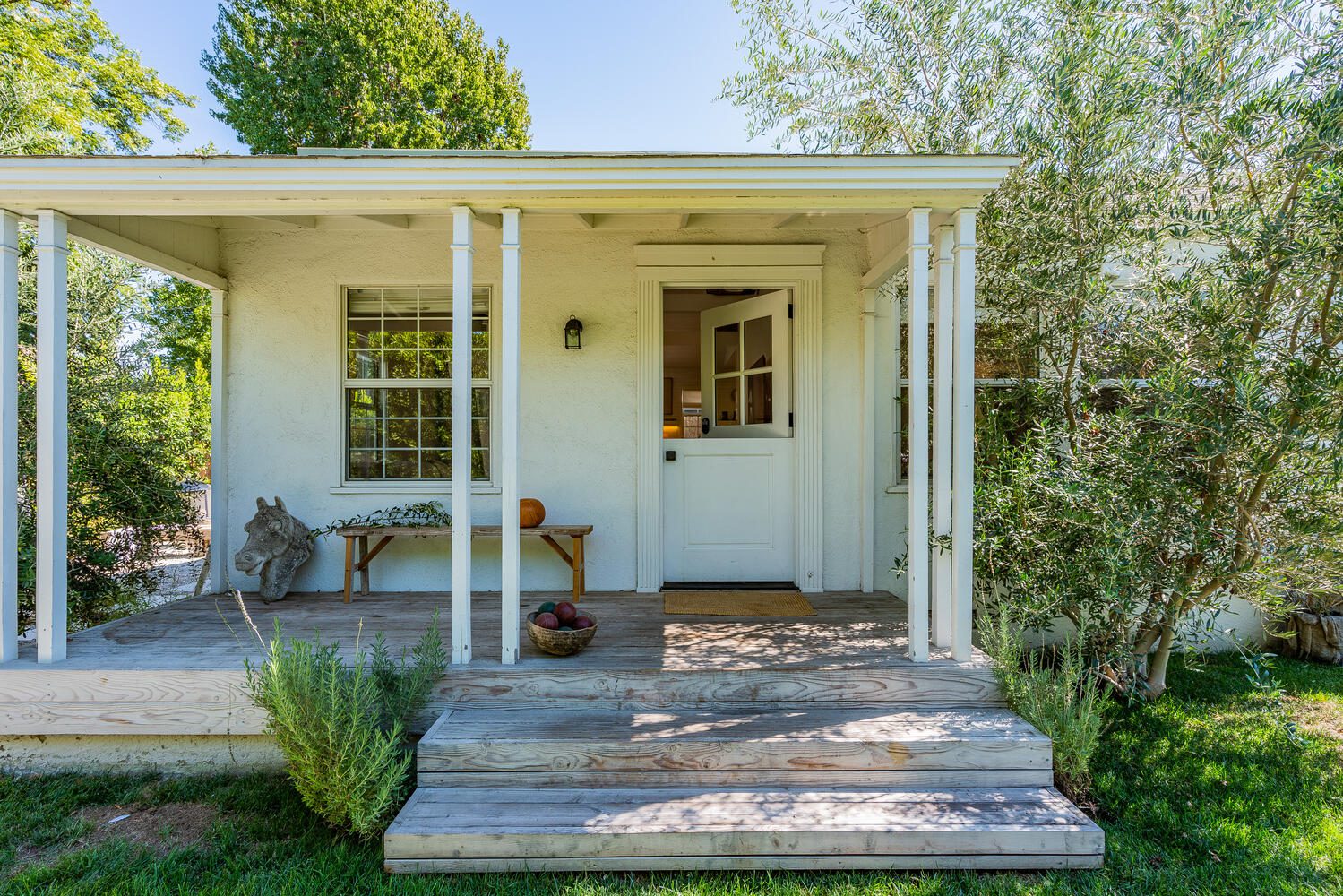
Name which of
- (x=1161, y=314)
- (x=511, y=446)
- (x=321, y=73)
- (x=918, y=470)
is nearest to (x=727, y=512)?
(x=918, y=470)

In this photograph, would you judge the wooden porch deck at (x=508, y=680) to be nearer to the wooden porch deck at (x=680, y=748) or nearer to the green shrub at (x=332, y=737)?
the wooden porch deck at (x=680, y=748)

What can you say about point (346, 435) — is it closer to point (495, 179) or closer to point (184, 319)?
point (495, 179)

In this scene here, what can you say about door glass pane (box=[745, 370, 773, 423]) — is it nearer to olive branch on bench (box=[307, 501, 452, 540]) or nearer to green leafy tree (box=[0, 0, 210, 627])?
olive branch on bench (box=[307, 501, 452, 540])

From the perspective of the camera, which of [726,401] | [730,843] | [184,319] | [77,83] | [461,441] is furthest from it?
[184,319]

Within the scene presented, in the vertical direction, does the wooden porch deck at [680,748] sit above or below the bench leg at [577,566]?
below

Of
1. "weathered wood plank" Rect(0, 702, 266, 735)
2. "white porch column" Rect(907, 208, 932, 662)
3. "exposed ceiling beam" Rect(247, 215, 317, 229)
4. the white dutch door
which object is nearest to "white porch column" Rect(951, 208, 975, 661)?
"white porch column" Rect(907, 208, 932, 662)

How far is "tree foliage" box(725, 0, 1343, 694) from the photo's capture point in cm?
270

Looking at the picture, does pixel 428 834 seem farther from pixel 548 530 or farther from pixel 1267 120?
pixel 1267 120

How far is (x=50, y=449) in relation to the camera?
2807 millimetres

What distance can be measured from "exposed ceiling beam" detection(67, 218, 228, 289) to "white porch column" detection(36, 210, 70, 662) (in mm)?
291

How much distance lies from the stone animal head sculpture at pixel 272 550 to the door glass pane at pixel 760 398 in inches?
120

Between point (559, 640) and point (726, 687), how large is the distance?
0.75m

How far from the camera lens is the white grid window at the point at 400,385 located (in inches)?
172

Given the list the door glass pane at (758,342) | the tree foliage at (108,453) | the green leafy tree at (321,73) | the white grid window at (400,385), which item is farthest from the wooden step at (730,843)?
the green leafy tree at (321,73)
